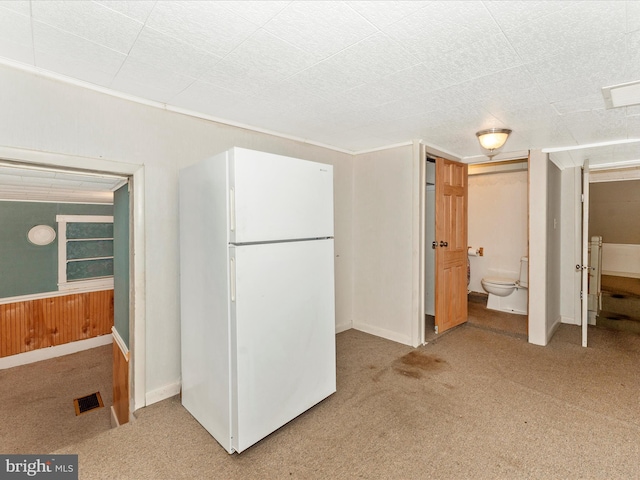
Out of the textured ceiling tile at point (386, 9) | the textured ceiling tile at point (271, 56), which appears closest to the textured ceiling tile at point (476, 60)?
the textured ceiling tile at point (386, 9)

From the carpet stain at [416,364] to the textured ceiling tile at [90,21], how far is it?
308 centimetres

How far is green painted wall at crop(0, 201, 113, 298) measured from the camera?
4.31 metres

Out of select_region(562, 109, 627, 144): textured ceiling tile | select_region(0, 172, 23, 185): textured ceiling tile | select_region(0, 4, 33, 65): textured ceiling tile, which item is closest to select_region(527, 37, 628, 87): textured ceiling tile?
select_region(562, 109, 627, 144): textured ceiling tile

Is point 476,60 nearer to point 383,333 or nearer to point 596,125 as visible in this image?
point 596,125

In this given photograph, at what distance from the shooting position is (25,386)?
3.65 meters

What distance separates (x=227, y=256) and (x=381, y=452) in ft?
4.90

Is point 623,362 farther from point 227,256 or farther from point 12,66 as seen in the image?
point 12,66

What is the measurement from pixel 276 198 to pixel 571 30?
1679 mm

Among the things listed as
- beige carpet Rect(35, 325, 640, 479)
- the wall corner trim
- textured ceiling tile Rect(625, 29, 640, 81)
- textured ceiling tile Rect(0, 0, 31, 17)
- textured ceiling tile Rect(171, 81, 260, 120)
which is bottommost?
beige carpet Rect(35, 325, 640, 479)

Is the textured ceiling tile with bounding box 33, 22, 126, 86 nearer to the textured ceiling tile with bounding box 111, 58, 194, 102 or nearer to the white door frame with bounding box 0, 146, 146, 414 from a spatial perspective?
the textured ceiling tile with bounding box 111, 58, 194, 102

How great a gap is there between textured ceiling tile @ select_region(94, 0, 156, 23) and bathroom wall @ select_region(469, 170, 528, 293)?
205 inches

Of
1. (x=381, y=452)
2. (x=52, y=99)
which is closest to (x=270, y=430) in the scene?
(x=381, y=452)

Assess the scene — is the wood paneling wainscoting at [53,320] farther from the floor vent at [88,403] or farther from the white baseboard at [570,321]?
the white baseboard at [570,321]

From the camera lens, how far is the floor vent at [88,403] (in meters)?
3.32
